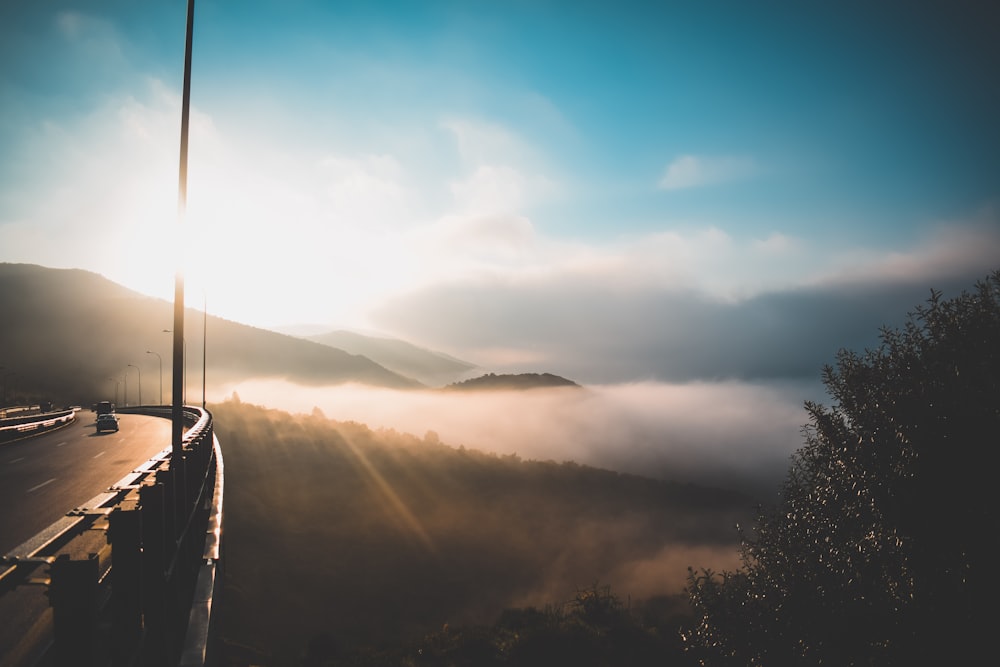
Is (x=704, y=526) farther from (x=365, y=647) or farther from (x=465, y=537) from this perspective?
(x=365, y=647)

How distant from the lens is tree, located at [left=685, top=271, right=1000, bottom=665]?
33.9 ft

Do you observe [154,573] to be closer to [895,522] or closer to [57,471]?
[895,522]

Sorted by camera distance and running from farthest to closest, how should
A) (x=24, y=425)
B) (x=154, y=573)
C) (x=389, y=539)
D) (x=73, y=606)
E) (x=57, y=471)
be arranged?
(x=24, y=425), (x=389, y=539), (x=57, y=471), (x=154, y=573), (x=73, y=606)

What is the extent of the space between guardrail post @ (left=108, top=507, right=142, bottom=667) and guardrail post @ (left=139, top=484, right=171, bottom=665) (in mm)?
403

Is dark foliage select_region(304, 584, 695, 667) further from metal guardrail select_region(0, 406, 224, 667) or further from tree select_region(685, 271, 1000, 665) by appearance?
metal guardrail select_region(0, 406, 224, 667)

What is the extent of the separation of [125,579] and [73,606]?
2.82 ft

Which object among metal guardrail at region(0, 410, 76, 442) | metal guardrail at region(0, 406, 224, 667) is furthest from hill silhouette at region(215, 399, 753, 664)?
metal guardrail at region(0, 410, 76, 442)

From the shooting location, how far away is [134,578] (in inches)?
173

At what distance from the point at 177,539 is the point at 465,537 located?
3925 cm

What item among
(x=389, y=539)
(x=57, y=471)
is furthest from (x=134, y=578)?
(x=389, y=539)

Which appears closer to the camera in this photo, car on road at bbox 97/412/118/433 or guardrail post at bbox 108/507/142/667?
guardrail post at bbox 108/507/142/667

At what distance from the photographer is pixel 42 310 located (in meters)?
195

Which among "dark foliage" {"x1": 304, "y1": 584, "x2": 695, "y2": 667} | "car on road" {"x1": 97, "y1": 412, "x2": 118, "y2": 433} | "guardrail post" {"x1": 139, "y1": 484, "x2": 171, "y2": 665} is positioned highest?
"guardrail post" {"x1": 139, "y1": 484, "x2": 171, "y2": 665}

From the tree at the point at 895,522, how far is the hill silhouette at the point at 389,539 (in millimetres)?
15513
